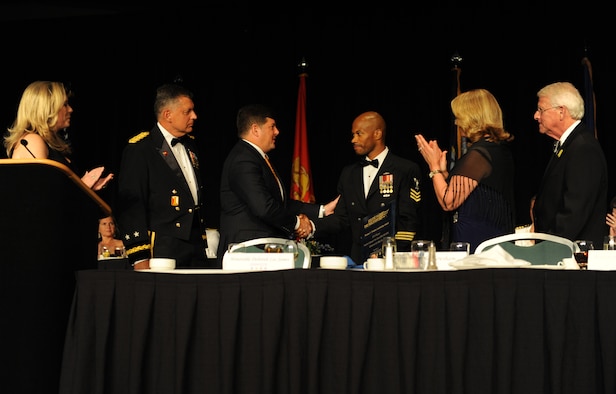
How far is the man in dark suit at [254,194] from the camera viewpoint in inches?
205

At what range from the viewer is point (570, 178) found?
13.6ft

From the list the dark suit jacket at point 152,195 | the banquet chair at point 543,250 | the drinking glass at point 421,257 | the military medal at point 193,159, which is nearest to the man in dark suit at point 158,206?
the dark suit jacket at point 152,195

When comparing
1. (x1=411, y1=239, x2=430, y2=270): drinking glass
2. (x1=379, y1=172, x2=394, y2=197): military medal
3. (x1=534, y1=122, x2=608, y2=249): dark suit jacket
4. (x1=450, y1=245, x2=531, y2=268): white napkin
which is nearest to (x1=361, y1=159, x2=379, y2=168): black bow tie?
(x1=379, y1=172, x2=394, y2=197): military medal

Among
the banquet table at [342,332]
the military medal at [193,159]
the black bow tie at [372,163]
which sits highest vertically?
the black bow tie at [372,163]

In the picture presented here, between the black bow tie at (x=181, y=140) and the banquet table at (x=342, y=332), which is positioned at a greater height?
the black bow tie at (x=181, y=140)

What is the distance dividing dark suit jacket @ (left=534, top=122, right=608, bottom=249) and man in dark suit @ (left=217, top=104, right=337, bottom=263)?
1625 mm

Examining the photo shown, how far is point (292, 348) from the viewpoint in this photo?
3.08m

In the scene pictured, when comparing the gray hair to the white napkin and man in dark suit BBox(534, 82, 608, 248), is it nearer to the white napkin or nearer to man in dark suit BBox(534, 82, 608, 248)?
man in dark suit BBox(534, 82, 608, 248)

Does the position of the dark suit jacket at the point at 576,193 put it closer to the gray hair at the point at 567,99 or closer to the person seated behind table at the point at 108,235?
the gray hair at the point at 567,99

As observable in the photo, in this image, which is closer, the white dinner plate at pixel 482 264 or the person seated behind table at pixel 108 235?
the white dinner plate at pixel 482 264

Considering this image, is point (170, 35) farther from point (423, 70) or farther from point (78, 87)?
point (423, 70)

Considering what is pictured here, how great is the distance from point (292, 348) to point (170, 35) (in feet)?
17.8

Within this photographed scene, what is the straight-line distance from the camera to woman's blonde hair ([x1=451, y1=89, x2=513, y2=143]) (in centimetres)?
449

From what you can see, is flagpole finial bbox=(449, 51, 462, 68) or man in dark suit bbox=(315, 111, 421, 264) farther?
flagpole finial bbox=(449, 51, 462, 68)
